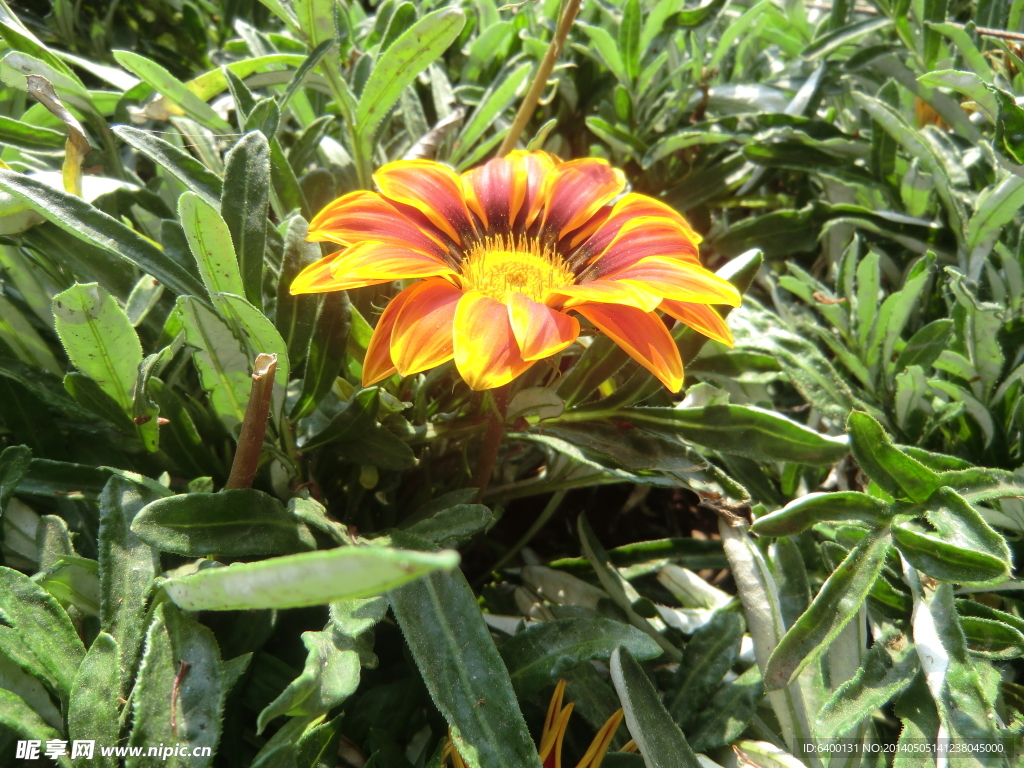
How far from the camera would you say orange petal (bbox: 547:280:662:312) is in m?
0.70

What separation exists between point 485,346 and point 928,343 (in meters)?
0.66

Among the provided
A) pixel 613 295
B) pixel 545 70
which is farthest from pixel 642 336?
pixel 545 70

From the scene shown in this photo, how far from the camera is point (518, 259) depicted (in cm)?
102

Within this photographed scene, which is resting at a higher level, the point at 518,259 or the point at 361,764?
the point at 518,259

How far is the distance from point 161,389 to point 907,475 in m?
0.79

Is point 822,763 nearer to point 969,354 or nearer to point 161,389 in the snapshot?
point 969,354

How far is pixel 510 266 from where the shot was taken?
101cm

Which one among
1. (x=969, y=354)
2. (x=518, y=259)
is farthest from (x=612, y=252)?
(x=969, y=354)

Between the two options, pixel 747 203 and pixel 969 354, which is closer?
pixel 969 354

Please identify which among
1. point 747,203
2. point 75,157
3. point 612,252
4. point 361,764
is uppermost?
point 75,157

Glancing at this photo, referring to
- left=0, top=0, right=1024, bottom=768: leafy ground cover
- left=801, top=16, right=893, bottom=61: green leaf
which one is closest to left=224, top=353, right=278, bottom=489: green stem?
left=0, top=0, right=1024, bottom=768: leafy ground cover

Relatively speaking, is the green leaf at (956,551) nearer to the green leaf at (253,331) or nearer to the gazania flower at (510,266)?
the gazania flower at (510,266)

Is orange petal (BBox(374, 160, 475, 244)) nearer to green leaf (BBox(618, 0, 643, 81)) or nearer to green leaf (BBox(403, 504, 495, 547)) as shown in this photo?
green leaf (BBox(403, 504, 495, 547))

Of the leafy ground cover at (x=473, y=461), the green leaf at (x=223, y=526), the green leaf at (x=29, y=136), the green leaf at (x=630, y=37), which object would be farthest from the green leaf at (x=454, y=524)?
the green leaf at (x=630, y=37)
